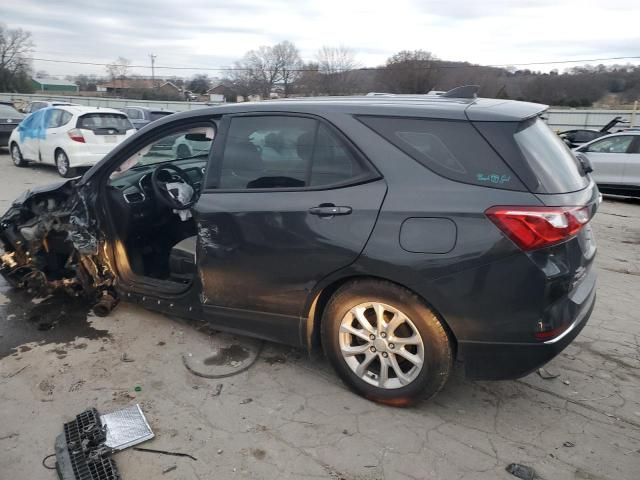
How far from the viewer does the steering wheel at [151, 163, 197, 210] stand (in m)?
3.77

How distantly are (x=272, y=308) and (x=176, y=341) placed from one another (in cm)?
101

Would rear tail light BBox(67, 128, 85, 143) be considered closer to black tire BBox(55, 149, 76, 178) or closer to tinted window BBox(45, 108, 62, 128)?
black tire BBox(55, 149, 76, 178)

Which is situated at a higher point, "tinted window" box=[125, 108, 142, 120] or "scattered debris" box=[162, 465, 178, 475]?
"tinted window" box=[125, 108, 142, 120]

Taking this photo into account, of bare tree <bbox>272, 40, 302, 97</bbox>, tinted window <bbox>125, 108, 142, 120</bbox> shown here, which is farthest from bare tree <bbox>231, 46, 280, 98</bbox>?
tinted window <bbox>125, 108, 142, 120</bbox>

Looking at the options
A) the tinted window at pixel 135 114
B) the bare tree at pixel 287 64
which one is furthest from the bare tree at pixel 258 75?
the tinted window at pixel 135 114

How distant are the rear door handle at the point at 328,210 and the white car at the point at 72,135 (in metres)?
9.39

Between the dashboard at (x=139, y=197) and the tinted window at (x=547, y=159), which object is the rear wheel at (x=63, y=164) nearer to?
the dashboard at (x=139, y=197)

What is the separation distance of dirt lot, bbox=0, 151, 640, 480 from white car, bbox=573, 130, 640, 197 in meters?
7.23

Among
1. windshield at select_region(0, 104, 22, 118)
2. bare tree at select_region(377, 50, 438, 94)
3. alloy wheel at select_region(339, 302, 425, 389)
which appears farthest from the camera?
bare tree at select_region(377, 50, 438, 94)

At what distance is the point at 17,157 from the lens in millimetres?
12609

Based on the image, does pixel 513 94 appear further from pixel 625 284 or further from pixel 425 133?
pixel 425 133

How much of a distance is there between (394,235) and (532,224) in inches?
25.9

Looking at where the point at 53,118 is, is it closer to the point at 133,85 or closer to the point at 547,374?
the point at 547,374

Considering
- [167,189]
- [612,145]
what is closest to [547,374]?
[167,189]
